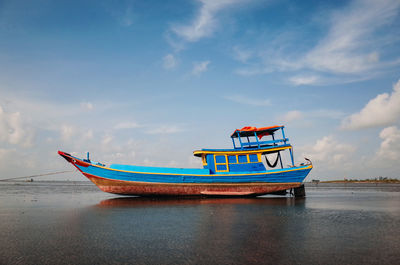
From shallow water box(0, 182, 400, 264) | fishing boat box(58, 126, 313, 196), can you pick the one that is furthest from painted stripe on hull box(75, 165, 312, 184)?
shallow water box(0, 182, 400, 264)

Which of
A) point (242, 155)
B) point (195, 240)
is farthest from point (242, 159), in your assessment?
point (195, 240)

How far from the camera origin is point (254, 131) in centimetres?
2709

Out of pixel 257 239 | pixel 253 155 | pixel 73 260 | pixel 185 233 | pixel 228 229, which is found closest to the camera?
pixel 73 260

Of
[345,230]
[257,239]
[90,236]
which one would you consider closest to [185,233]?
[257,239]

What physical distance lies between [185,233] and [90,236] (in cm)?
353

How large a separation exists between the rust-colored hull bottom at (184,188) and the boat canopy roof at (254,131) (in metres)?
5.30

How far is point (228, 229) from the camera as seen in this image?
36.4 ft

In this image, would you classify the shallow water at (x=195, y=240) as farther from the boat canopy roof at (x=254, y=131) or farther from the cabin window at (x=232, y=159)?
the boat canopy roof at (x=254, y=131)

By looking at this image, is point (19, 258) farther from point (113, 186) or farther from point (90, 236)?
point (113, 186)

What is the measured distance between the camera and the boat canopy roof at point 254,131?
26875mm

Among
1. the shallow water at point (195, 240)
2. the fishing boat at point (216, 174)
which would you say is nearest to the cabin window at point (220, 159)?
the fishing boat at point (216, 174)

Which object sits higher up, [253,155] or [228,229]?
[253,155]

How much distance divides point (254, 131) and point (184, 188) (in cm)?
920

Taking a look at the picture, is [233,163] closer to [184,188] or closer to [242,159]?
[242,159]
